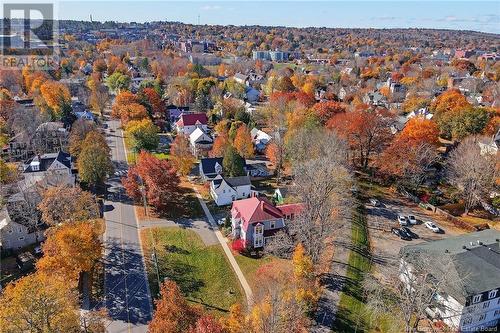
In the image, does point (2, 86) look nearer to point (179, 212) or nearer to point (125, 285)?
point (179, 212)

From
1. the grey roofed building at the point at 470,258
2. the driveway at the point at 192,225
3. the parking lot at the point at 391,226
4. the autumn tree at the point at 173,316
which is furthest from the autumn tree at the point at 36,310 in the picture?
the parking lot at the point at 391,226

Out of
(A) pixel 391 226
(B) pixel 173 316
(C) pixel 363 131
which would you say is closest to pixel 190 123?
(C) pixel 363 131

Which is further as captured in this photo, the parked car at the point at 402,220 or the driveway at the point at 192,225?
the parked car at the point at 402,220

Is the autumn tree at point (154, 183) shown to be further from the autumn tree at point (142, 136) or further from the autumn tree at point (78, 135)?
the autumn tree at point (78, 135)

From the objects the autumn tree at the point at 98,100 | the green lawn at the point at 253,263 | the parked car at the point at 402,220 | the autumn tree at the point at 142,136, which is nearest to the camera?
the green lawn at the point at 253,263

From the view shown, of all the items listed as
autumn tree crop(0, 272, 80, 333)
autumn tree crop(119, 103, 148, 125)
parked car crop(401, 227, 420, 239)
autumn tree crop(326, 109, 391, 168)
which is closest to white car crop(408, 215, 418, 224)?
parked car crop(401, 227, 420, 239)

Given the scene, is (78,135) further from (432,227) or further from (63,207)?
(432,227)
